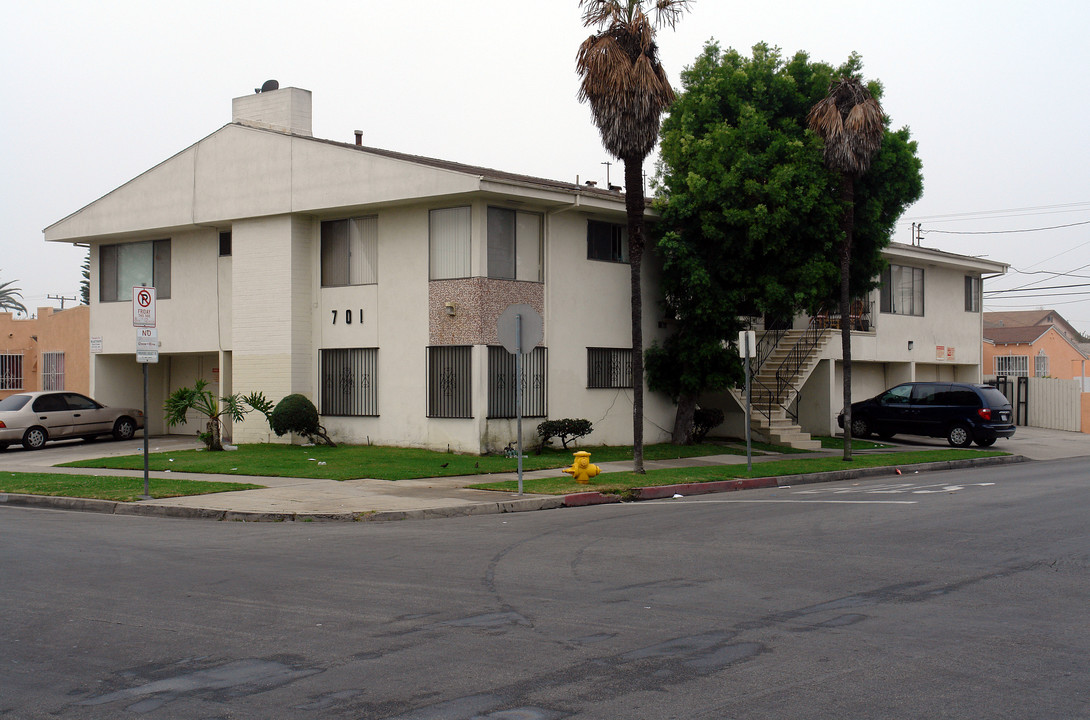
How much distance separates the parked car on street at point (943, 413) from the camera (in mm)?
28094

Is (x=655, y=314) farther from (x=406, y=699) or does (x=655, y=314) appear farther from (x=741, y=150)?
(x=406, y=699)

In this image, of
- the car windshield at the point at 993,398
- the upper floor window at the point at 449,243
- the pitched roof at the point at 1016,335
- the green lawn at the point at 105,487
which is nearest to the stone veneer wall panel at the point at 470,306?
the upper floor window at the point at 449,243

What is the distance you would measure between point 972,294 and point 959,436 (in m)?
12.5

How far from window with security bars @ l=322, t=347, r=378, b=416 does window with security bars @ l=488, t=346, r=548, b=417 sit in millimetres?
3366

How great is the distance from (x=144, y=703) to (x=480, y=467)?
14.9 meters

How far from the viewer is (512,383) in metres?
23.5

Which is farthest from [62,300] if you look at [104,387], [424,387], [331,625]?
[331,625]

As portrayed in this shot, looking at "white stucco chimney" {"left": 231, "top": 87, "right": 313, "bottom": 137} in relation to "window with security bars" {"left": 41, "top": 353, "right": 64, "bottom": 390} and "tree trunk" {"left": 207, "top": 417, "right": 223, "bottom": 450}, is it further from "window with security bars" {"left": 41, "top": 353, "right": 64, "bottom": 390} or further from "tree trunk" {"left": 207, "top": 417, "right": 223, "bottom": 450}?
"window with security bars" {"left": 41, "top": 353, "right": 64, "bottom": 390}

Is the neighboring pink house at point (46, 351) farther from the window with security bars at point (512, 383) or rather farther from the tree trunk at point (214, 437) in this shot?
the window with security bars at point (512, 383)

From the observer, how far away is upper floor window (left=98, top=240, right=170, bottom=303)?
29656 millimetres

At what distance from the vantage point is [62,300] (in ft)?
212

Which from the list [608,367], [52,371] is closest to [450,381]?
[608,367]

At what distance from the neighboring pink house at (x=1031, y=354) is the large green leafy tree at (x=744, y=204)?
33822mm

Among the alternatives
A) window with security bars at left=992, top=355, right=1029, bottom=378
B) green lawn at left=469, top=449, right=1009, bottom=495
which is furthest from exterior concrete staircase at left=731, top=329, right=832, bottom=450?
window with security bars at left=992, top=355, right=1029, bottom=378
